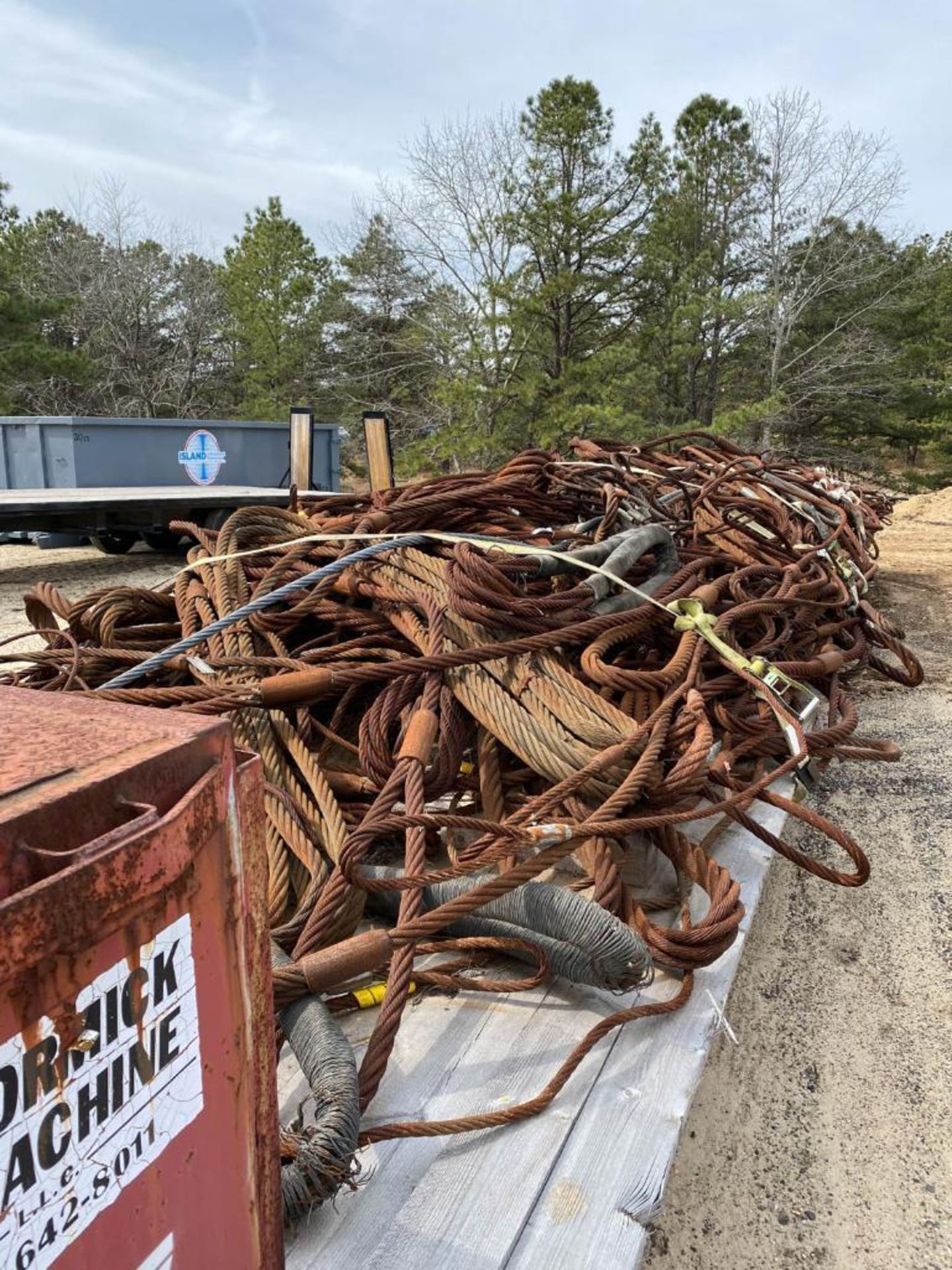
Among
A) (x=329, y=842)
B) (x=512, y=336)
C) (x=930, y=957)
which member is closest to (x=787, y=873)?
(x=930, y=957)

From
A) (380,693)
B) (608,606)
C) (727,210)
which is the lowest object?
(380,693)

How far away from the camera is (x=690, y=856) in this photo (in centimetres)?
172

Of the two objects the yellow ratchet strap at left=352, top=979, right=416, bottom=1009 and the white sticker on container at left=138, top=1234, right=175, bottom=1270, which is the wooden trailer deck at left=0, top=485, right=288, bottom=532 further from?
the white sticker on container at left=138, top=1234, right=175, bottom=1270

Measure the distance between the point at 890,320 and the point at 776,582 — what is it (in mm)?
19855

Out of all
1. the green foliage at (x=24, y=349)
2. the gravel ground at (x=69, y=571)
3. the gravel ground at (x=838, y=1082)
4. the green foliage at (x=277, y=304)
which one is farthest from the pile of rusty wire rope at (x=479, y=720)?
the green foliage at (x=277, y=304)

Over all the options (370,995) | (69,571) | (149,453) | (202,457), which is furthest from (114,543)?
(370,995)

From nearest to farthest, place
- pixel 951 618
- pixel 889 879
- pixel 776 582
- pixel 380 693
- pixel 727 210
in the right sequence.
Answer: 1. pixel 380 693
2. pixel 889 879
3. pixel 776 582
4. pixel 951 618
5. pixel 727 210

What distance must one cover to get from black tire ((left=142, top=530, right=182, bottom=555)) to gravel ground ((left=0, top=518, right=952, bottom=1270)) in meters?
7.89

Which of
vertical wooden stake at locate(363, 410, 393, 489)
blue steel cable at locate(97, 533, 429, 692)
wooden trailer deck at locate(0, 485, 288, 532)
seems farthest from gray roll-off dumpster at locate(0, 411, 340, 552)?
blue steel cable at locate(97, 533, 429, 692)

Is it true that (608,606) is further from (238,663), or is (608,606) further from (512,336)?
(512,336)

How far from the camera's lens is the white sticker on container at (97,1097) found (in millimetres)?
485

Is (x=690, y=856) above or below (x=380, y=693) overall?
below

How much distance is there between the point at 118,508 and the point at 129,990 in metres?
7.79

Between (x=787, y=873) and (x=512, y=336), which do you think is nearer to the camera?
(x=787, y=873)
